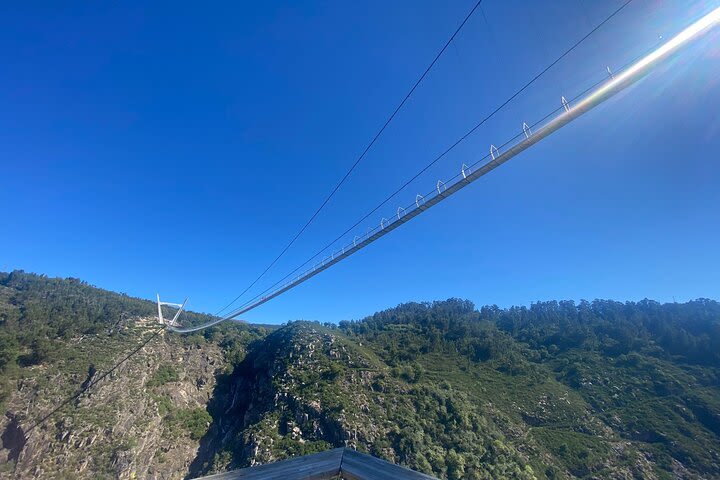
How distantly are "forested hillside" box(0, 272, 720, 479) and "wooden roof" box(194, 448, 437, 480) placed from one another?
113ft

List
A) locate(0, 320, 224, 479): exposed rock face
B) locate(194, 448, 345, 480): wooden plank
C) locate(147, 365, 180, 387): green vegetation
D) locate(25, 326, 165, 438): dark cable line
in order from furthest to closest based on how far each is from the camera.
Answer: locate(147, 365, 180, 387): green vegetation → locate(25, 326, 165, 438): dark cable line → locate(0, 320, 224, 479): exposed rock face → locate(194, 448, 345, 480): wooden plank

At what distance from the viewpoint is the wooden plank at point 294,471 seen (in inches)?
87.6

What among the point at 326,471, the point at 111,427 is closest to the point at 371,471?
the point at 326,471

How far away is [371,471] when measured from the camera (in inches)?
95.3

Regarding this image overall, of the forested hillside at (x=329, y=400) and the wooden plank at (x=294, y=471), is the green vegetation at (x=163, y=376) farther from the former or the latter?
the wooden plank at (x=294, y=471)

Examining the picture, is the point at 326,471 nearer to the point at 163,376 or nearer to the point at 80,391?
the point at 80,391

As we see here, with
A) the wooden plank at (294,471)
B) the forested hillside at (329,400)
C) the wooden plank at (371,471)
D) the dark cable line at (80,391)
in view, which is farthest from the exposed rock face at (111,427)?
the wooden plank at (371,471)

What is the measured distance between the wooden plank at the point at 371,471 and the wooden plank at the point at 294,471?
3.2 inches

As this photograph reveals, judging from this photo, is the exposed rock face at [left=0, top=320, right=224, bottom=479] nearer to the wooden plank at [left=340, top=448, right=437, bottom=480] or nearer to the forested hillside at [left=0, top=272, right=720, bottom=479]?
the forested hillside at [left=0, top=272, right=720, bottom=479]

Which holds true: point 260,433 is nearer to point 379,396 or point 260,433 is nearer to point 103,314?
point 379,396

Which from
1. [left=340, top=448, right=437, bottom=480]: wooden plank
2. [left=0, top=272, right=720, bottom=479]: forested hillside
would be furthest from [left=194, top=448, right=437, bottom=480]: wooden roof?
[left=0, top=272, right=720, bottom=479]: forested hillside

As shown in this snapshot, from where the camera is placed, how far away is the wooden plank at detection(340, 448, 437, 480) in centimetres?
228

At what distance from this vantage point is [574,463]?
37500mm

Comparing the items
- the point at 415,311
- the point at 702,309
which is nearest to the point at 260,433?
the point at 415,311
